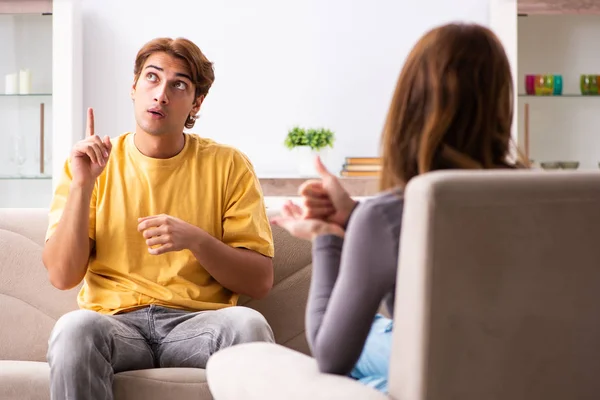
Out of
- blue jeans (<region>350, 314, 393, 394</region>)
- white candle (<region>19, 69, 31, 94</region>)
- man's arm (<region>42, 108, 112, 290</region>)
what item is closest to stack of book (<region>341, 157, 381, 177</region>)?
white candle (<region>19, 69, 31, 94</region>)

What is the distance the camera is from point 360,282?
1.14 meters

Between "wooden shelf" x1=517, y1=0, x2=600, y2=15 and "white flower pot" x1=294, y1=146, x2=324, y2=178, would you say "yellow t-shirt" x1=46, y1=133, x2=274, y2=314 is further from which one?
"wooden shelf" x1=517, y1=0, x2=600, y2=15

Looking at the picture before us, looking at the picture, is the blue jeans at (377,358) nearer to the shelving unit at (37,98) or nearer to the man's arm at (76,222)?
the man's arm at (76,222)

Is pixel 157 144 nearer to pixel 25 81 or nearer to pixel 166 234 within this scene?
pixel 166 234

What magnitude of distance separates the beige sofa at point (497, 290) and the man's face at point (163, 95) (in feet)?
4.32

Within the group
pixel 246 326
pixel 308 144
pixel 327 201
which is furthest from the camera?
pixel 308 144

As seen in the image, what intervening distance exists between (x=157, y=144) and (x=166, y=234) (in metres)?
0.39

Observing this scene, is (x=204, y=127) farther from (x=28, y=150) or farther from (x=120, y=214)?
(x=120, y=214)

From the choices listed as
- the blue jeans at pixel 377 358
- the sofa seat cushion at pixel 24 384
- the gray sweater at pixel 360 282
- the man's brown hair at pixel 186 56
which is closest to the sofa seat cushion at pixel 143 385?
the sofa seat cushion at pixel 24 384

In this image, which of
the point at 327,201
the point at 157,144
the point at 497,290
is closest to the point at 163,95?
the point at 157,144

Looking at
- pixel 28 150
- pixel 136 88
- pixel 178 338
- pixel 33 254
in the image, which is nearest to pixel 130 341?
→ pixel 178 338

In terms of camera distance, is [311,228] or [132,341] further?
[132,341]

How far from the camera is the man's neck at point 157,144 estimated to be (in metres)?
2.27

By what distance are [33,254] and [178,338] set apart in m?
0.59
